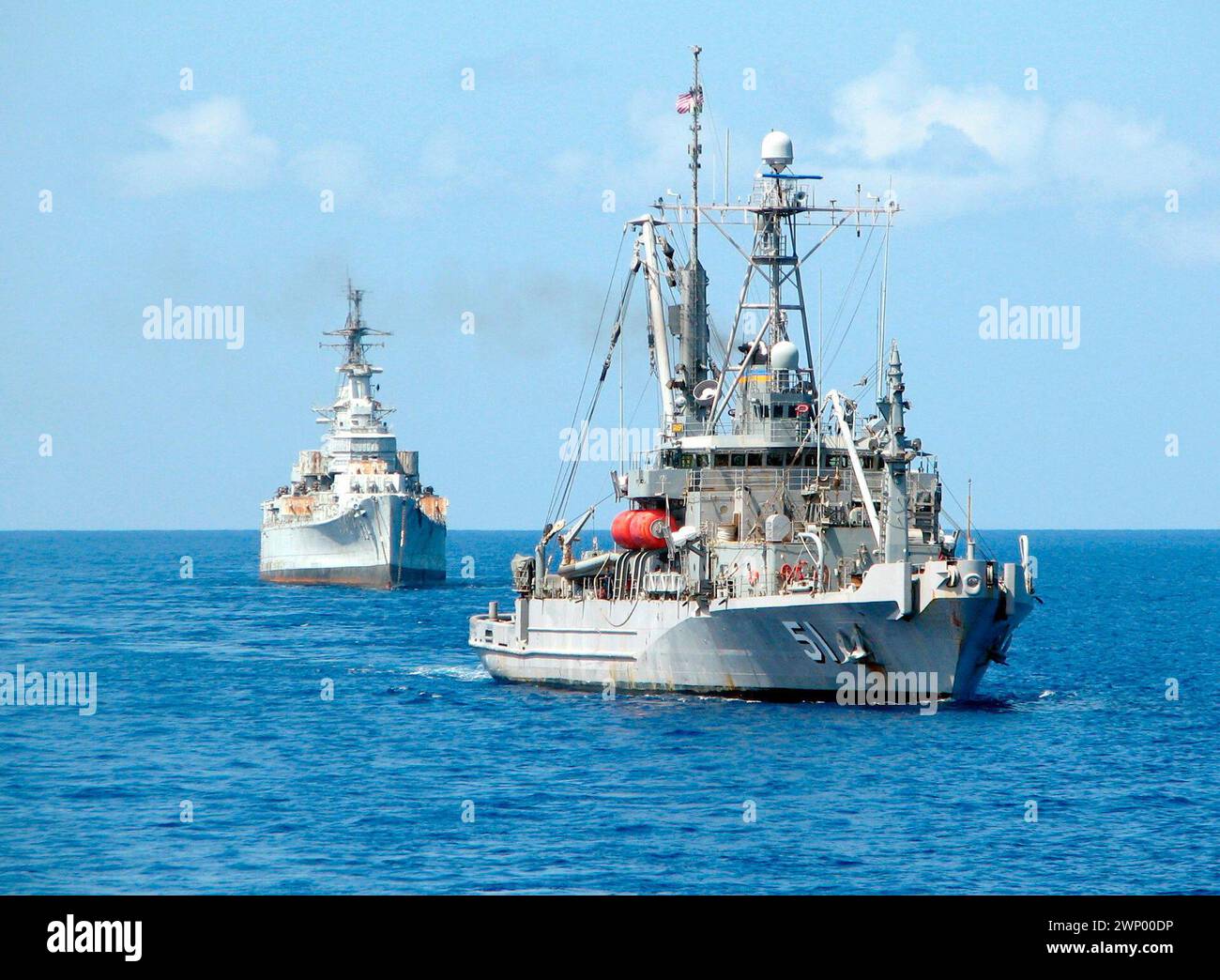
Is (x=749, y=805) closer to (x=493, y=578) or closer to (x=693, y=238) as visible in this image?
(x=693, y=238)

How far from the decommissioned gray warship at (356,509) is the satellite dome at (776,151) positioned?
65.9 m

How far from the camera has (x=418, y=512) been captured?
387 feet

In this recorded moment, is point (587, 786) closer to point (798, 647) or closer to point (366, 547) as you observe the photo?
point (798, 647)

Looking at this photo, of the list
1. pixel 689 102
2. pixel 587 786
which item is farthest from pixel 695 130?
pixel 587 786

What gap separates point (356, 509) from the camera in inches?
4557

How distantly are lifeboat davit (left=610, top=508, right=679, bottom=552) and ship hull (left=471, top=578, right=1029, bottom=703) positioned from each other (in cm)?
214

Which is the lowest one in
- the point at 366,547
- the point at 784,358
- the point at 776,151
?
the point at 366,547

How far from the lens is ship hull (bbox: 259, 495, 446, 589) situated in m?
116

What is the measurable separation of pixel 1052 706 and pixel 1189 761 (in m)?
8.10

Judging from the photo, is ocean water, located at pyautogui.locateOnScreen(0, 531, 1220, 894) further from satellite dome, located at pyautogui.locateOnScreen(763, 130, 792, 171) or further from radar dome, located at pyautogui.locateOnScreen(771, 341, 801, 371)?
satellite dome, located at pyautogui.locateOnScreen(763, 130, 792, 171)

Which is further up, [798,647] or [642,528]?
[642,528]

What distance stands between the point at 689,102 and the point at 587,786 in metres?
26.1

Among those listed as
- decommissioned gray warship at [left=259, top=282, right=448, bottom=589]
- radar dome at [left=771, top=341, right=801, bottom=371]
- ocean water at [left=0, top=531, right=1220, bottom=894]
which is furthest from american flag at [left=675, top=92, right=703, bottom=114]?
decommissioned gray warship at [left=259, top=282, right=448, bottom=589]

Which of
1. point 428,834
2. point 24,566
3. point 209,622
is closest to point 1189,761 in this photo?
point 428,834
